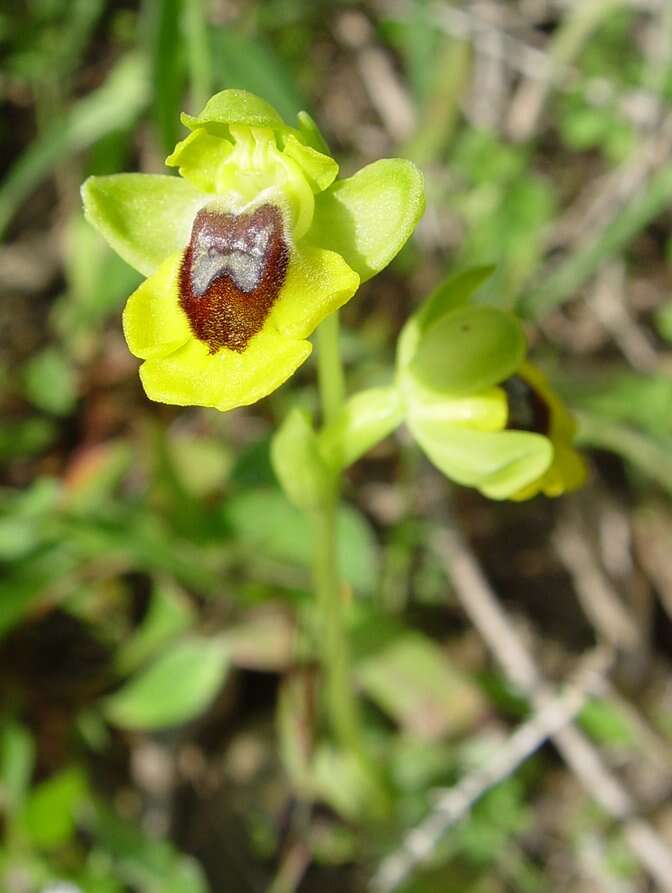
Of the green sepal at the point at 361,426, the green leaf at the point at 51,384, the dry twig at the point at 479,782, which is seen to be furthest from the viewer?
the green leaf at the point at 51,384

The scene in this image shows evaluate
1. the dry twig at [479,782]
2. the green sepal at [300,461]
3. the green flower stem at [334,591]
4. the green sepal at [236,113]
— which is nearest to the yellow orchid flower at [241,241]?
the green sepal at [236,113]

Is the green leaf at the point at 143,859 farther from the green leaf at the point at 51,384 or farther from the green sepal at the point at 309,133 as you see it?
the green sepal at the point at 309,133

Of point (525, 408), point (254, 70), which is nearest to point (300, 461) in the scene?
point (525, 408)

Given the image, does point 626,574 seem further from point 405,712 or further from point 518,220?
point 518,220

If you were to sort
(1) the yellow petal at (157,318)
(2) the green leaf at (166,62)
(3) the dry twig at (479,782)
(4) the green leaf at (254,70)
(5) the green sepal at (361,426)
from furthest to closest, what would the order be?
(4) the green leaf at (254,70)
(2) the green leaf at (166,62)
(3) the dry twig at (479,782)
(5) the green sepal at (361,426)
(1) the yellow petal at (157,318)

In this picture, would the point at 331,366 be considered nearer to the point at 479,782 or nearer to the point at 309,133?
the point at 309,133

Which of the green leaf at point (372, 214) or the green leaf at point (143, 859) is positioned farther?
the green leaf at point (143, 859)
